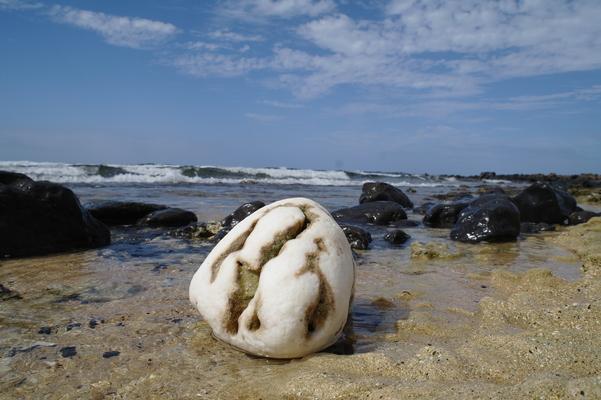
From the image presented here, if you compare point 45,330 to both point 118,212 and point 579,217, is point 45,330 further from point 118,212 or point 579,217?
point 579,217

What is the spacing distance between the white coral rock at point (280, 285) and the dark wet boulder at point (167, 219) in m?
4.71

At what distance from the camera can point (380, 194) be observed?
11.5 m

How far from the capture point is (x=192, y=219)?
747 centimetres

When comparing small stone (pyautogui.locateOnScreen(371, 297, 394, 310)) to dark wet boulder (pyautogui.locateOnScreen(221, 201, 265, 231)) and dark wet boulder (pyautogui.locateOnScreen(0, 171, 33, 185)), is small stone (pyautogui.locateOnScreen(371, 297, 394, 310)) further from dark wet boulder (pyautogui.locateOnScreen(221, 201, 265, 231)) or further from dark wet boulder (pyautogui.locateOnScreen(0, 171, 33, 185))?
dark wet boulder (pyautogui.locateOnScreen(0, 171, 33, 185))

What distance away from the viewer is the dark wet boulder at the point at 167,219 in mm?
7129

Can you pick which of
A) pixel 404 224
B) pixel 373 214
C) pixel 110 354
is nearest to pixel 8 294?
pixel 110 354

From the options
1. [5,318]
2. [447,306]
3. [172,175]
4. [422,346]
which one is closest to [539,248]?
[447,306]

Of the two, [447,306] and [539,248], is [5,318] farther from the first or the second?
[539,248]

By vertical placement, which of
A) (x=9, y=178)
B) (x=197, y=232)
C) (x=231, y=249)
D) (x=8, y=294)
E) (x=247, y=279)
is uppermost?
(x=9, y=178)

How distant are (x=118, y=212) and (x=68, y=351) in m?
5.22

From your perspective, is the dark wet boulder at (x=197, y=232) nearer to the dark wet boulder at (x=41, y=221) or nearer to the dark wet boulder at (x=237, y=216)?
the dark wet boulder at (x=237, y=216)

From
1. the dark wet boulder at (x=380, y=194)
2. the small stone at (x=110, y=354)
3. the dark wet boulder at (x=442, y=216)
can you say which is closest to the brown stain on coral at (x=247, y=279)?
the small stone at (x=110, y=354)

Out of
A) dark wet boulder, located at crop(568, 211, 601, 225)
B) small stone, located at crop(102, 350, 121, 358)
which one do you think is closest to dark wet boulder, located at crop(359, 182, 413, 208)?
dark wet boulder, located at crop(568, 211, 601, 225)

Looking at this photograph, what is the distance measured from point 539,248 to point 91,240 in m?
5.47
